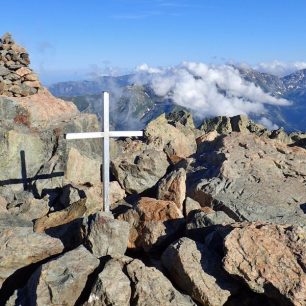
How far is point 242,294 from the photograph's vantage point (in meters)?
12.1

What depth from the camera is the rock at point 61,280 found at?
36.9 ft

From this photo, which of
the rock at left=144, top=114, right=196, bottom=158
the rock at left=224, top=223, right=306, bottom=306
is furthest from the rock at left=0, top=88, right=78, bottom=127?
the rock at left=224, top=223, right=306, bottom=306

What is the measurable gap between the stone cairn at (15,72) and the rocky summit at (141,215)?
0.24ft

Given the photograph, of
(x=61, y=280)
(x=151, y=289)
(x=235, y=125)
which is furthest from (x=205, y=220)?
(x=235, y=125)

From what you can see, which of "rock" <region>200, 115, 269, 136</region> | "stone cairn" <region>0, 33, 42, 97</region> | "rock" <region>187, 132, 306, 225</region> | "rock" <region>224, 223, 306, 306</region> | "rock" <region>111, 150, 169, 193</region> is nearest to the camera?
"rock" <region>224, 223, 306, 306</region>

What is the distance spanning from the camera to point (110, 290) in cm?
1108

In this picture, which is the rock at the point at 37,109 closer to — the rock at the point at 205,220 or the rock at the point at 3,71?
the rock at the point at 3,71

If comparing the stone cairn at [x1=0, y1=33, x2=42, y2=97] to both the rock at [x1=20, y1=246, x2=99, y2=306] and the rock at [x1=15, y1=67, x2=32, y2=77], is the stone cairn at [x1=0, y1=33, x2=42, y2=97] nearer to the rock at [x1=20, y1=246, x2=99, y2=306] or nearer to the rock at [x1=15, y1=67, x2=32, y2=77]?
the rock at [x1=15, y1=67, x2=32, y2=77]

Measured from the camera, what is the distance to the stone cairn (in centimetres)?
2225

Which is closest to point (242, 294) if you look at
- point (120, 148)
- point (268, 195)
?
point (268, 195)

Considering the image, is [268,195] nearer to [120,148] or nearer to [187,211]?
[187,211]

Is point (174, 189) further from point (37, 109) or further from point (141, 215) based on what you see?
point (37, 109)

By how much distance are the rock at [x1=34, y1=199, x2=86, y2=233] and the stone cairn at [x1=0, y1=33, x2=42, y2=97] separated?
8540mm

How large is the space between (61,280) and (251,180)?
874 centimetres
